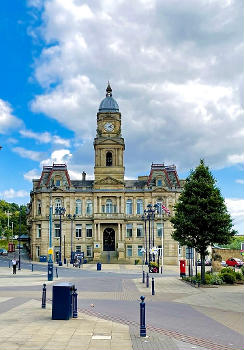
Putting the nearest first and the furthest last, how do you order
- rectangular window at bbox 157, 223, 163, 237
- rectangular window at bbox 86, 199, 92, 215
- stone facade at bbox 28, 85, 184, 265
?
1. stone facade at bbox 28, 85, 184, 265
2. rectangular window at bbox 157, 223, 163, 237
3. rectangular window at bbox 86, 199, 92, 215

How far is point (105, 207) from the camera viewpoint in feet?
268

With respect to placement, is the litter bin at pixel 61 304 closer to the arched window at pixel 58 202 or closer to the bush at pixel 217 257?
the bush at pixel 217 257

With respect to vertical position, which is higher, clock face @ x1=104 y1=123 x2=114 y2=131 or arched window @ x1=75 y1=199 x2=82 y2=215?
clock face @ x1=104 y1=123 x2=114 y2=131

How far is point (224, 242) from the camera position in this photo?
35938mm

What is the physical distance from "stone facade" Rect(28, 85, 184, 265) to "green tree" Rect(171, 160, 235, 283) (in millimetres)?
43348

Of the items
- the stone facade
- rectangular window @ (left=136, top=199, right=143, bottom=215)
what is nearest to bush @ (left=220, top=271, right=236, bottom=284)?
the stone facade

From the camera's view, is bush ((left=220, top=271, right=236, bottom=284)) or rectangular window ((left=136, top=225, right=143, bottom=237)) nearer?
bush ((left=220, top=271, right=236, bottom=284))

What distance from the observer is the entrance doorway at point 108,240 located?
81375 mm

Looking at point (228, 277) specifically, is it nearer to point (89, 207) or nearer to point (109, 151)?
point (89, 207)

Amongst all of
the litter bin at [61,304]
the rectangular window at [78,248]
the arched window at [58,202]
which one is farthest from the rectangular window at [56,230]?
the litter bin at [61,304]

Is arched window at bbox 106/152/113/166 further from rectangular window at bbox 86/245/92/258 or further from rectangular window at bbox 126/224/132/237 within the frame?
rectangular window at bbox 86/245/92/258

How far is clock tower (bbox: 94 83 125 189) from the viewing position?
3199 inches

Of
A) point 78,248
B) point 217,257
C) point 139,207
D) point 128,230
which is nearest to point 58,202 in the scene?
point 78,248

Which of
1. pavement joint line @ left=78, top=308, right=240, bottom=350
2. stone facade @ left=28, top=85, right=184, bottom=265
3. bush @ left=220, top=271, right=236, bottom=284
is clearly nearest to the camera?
pavement joint line @ left=78, top=308, right=240, bottom=350
